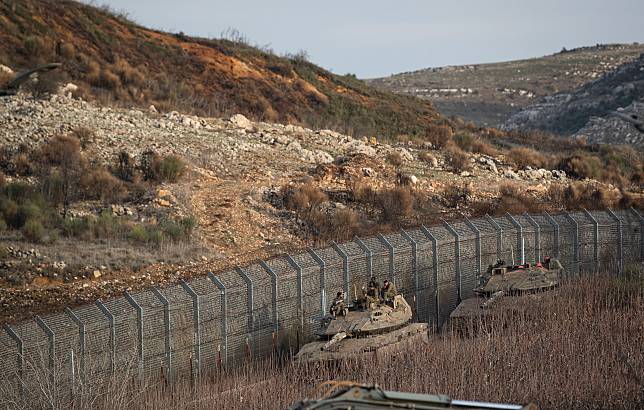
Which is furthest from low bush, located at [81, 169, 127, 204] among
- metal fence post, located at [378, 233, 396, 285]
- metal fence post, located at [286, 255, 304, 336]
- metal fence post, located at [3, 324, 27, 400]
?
metal fence post, located at [3, 324, 27, 400]

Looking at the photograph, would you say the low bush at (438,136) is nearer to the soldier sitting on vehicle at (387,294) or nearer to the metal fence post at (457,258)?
the metal fence post at (457,258)

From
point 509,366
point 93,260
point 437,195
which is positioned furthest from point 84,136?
point 509,366

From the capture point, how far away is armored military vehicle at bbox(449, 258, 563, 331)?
21.6 meters

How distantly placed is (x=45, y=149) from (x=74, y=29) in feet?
55.3

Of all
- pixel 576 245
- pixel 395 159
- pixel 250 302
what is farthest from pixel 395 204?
pixel 250 302

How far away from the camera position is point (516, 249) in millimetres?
26484

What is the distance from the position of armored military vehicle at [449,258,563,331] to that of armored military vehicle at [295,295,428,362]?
2.13 m

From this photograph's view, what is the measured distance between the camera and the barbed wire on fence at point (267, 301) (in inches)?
642

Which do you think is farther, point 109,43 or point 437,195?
point 109,43

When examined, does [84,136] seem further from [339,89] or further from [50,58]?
[339,89]

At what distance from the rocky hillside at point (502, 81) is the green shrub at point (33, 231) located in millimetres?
74398

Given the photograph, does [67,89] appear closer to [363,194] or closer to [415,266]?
[363,194]

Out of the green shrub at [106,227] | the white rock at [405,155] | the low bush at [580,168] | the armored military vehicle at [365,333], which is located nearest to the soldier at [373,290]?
the armored military vehicle at [365,333]

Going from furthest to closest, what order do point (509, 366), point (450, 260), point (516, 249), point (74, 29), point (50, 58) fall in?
point (74, 29), point (50, 58), point (516, 249), point (450, 260), point (509, 366)
